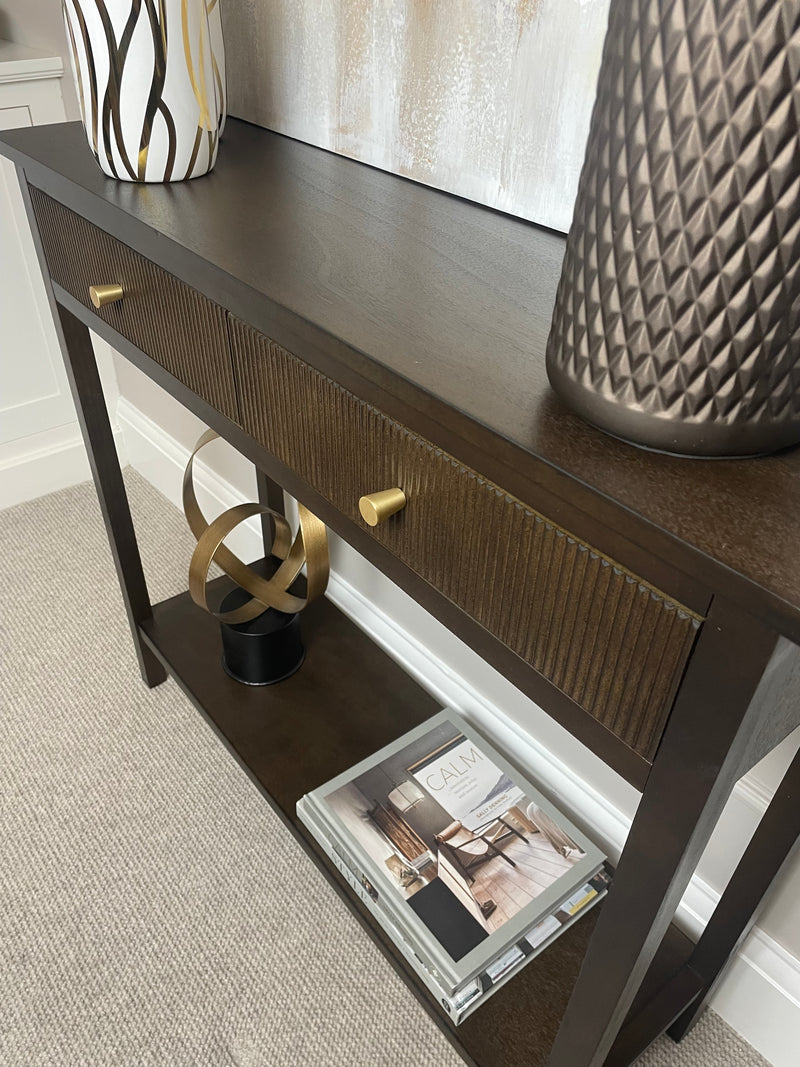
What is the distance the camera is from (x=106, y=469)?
119 cm

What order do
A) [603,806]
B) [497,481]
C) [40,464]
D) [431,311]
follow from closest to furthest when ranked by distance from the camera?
1. [497,481]
2. [431,311]
3. [603,806]
4. [40,464]

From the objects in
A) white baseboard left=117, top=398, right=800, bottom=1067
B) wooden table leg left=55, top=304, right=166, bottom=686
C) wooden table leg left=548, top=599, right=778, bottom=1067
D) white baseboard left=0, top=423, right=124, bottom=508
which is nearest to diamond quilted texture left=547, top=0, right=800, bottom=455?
wooden table leg left=548, top=599, right=778, bottom=1067

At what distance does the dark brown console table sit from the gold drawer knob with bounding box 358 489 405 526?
0.01 m

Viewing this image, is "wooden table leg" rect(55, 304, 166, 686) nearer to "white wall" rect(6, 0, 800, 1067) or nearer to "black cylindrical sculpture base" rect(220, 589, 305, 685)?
"black cylindrical sculpture base" rect(220, 589, 305, 685)

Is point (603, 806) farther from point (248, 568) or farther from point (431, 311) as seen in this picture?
point (431, 311)

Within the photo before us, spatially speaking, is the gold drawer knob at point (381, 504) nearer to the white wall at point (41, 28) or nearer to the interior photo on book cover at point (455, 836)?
the interior photo on book cover at point (455, 836)

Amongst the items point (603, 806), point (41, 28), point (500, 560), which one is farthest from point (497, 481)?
point (41, 28)

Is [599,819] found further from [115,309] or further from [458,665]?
[115,309]

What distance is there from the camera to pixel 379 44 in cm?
81

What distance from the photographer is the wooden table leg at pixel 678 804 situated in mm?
381

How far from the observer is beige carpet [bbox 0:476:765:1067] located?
3.21 ft

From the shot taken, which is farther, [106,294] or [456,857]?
[456,857]

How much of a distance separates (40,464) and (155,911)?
112cm

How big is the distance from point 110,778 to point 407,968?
2.00 feet
